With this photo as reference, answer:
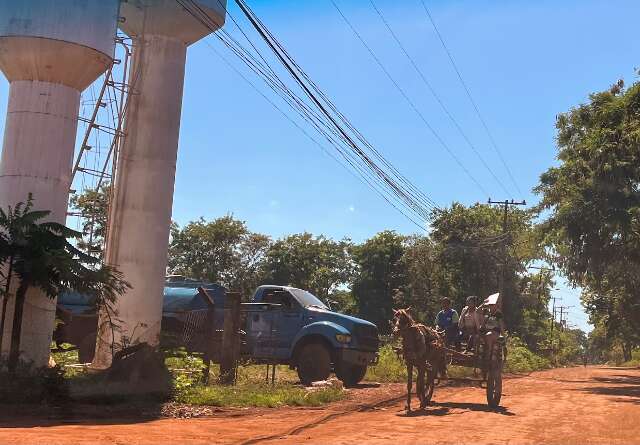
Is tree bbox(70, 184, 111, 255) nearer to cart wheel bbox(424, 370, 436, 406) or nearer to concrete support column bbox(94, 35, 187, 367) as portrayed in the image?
concrete support column bbox(94, 35, 187, 367)

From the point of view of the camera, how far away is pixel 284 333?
19.2 meters

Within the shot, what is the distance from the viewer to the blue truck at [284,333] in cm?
1856

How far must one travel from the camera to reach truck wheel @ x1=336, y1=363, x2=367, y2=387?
19.1 meters

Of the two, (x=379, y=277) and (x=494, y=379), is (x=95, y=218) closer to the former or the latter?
(x=494, y=379)

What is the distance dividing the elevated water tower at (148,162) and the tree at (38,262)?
5223 millimetres

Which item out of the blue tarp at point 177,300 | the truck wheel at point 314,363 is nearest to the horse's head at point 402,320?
the truck wheel at point 314,363

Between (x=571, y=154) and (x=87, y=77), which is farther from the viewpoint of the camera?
(x=571, y=154)

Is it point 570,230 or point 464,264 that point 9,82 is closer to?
point 570,230

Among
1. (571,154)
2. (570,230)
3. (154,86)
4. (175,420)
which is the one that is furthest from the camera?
(571,154)

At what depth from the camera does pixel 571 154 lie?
28297 millimetres

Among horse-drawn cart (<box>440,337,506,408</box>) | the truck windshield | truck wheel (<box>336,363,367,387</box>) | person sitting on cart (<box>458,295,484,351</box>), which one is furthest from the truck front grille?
horse-drawn cart (<box>440,337,506,408</box>)

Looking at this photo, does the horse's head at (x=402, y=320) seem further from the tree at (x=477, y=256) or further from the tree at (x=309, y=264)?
the tree at (x=309, y=264)

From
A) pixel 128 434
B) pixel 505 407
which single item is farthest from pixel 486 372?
pixel 128 434

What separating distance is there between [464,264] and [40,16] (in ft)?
130
